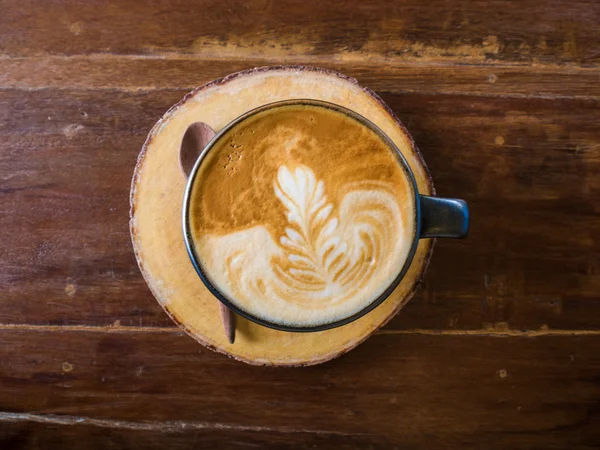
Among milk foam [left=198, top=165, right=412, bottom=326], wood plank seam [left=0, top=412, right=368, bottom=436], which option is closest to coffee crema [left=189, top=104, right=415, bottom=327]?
milk foam [left=198, top=165, right=412, bottom=326]

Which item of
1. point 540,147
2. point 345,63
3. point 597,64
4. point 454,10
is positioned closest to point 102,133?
point 345,63

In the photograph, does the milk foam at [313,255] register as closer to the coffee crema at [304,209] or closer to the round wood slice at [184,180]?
the coffee crema at [304,209]

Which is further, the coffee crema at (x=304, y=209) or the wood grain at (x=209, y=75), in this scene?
the wood grain at (x=209, y=75)

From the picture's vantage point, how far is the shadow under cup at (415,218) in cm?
74

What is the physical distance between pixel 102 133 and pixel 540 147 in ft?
2.99

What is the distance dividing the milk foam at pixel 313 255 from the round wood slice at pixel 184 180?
0.15 m

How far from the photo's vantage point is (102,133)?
1037mm

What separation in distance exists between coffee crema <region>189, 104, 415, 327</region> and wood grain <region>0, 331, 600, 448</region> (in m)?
0.36

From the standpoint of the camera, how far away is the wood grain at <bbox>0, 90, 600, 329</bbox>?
1.04 m

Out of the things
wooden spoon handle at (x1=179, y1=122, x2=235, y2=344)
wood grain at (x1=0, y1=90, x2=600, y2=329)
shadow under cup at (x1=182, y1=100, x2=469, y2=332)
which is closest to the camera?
shadow under cup at (x1=182, y1=100, x2=469, y2=332)

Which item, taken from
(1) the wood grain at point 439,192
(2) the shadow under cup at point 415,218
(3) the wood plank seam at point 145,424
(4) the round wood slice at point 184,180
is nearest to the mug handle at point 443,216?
(2) the shadow under cup at point 415,218

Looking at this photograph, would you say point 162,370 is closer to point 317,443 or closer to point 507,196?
point 317,443

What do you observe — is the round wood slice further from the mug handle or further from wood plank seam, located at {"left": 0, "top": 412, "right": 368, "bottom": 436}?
→ wood plank seam, located at {"left": 0, "top": 412, "right": 368, "bottom": 436}

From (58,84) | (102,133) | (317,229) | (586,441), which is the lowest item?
(586,441)
